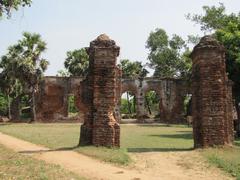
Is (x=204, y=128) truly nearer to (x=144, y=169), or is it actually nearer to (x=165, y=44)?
(x=144, y=169)

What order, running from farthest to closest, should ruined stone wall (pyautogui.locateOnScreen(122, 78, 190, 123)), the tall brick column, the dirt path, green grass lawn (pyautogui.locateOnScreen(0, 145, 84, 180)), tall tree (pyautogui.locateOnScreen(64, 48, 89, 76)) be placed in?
tall tree (pyautogui.locateOnScreen(64, 48, 89, 76)) → ruined stone wall (pyautogui.locateOnScreen(122, 78, 190, 123)) → the tall brick column → the dirt path → green grass lawn (pyautogui.locateOnScreen(0, 145, 84, 180))

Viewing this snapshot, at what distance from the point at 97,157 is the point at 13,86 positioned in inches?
1133

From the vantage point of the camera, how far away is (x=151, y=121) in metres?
38.4

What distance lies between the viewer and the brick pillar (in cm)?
1225

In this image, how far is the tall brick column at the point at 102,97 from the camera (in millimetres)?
12031

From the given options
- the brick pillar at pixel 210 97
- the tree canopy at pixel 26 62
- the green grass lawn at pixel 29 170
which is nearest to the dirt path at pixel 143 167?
the green grass lawn at pixel 29 170

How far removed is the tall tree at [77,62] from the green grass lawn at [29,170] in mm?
37049

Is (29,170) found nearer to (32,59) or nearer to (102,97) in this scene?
(102,97)

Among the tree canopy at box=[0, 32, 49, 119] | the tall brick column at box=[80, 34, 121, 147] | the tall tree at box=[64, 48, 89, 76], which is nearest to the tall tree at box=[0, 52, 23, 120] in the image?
the tree canopy at box=[0, 32, 49, 119]

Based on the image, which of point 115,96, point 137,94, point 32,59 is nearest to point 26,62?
point 32,59

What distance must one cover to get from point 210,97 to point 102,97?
3.37 meters

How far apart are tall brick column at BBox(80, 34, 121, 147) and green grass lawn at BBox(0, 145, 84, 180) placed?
7.88 feet

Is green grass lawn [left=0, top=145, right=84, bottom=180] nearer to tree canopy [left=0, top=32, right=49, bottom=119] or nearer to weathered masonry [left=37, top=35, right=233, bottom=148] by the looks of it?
weathered masonry [left=37, top=35, right=233, bottom=148]

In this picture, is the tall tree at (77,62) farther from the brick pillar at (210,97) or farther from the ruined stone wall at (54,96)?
the brick pillar at (210,97)
